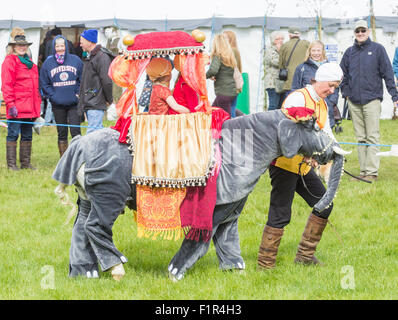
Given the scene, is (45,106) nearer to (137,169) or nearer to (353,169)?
(353,169)

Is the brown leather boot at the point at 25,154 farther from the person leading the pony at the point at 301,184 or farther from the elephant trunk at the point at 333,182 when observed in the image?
the elephant trunk at the point at 333,182

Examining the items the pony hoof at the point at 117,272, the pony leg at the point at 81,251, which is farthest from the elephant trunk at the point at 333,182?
the pony leg at the point at 81,251

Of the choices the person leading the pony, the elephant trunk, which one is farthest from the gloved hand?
the elephant trunk

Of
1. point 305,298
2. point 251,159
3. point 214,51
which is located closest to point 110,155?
point 251,159

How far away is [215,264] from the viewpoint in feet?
18.7

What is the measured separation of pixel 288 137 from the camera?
4809 mm

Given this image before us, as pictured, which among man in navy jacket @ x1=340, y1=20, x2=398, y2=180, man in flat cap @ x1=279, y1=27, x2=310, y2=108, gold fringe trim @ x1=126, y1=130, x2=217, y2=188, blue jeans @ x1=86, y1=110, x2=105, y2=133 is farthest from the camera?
man in flat cap @ x1=279, y1=27, x2=310, y2=108

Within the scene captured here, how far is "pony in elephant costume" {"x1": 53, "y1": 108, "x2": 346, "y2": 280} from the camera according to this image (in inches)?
190

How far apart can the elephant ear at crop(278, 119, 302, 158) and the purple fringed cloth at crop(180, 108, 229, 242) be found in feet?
1.64

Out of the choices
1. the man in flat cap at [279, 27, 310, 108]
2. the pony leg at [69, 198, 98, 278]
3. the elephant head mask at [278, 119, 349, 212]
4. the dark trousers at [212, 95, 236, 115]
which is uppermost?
the man in flat cap at [279, 27, 310, 108]

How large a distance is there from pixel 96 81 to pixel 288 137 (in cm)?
546

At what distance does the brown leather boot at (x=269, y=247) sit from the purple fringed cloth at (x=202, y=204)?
28.5 inches

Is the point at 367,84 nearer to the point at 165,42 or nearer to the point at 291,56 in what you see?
the point at 291,56

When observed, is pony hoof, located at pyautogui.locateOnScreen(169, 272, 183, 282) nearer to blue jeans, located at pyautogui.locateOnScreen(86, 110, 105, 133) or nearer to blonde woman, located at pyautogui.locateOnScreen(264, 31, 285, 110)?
blue jeans, located at pyautogui.locateOnScreen(86, 110, 105, 133)
